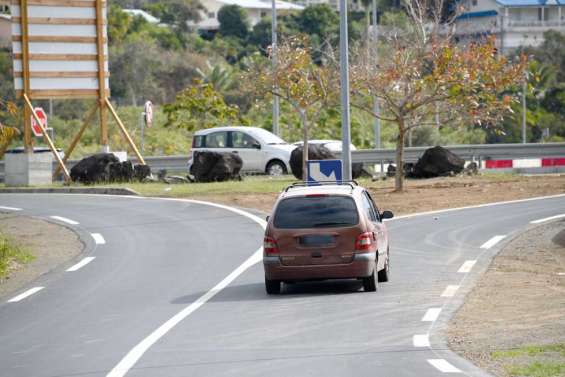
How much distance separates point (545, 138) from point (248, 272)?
5350 cm

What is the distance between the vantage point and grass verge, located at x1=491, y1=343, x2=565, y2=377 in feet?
34.2

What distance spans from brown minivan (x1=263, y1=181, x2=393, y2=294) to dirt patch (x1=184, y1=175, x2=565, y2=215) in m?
12.2

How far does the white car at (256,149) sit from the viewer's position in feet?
135

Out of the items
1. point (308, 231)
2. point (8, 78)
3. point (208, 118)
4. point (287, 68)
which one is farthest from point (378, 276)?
point (8, 78)

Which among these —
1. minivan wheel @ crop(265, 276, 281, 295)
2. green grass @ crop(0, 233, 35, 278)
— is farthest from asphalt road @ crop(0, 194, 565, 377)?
green grass @ crop(0, 233, 35, 278)

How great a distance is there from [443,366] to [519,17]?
3876 inches

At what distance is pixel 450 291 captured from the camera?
16.4 metres

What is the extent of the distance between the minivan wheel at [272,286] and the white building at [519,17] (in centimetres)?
8619

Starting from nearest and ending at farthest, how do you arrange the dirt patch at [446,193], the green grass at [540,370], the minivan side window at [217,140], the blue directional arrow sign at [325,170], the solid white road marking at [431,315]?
the green grass at [540,370]
the solid white road marking at [431,315]
the blue directional arrow sign at [325,170]
the dirt patch at [446,193]
the minivan side window at [217,140]

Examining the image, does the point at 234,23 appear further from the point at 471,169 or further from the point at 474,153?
the point at 471,169

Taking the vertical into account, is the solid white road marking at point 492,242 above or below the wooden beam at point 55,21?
below

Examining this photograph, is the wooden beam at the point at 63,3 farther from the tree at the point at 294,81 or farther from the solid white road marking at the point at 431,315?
the solid white road marking at the point at 431,315

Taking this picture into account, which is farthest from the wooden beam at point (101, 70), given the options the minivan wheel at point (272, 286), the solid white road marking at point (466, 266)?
the minivan wheel at point (272, 286)

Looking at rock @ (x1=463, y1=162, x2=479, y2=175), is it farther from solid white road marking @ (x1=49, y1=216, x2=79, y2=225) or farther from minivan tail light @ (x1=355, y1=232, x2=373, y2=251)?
minivan tail light @ (x1=355, y1=232, x2=373, y2=251)
